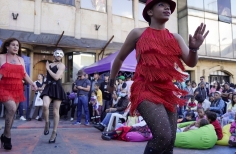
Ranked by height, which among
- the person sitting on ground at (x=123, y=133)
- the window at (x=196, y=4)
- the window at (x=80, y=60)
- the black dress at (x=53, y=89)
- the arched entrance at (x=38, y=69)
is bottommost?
the person sitting on ground at (x=123, y=133)

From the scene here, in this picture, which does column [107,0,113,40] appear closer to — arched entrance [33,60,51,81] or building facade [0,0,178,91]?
building facade [0,0,178,91]

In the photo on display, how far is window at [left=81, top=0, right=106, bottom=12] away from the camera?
16292mm

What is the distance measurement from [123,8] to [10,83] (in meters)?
14.6

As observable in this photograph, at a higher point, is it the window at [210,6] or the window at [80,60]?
the window at [210,6]

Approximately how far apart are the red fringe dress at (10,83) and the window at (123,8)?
13565 mm

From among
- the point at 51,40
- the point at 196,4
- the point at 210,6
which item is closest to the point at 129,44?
the point at 51,40

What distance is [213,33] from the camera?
832 inches

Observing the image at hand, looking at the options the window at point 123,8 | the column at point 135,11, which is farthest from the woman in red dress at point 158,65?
the column at point 135,11

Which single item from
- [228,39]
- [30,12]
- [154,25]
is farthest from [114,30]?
[154,25]

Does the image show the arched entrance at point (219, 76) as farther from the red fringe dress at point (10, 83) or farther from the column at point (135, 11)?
the red fringe dress at point (10, 83)

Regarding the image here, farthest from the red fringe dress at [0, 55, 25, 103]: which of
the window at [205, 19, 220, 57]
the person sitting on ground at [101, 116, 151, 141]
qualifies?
the window at [205, 19, 220, 57]

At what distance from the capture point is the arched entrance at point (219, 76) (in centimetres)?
2152

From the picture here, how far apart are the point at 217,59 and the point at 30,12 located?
50.9ft

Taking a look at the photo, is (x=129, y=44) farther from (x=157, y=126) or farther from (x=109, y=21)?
(x=109, y=21)
